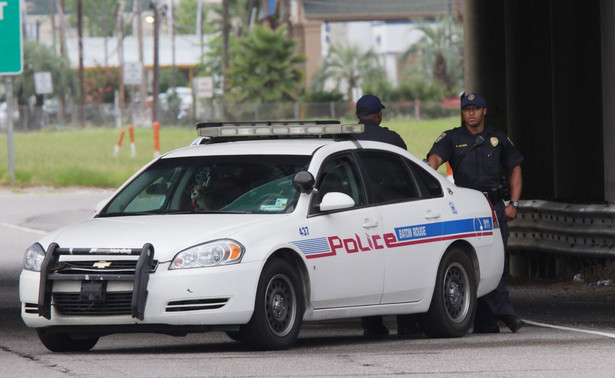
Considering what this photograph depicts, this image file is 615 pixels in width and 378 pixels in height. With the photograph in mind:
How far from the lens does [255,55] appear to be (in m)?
80.2

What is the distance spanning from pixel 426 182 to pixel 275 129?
125 cm

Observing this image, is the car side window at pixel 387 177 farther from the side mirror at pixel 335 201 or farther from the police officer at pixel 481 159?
the police officer at pixel 481 159

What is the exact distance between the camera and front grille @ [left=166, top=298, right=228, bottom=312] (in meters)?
9.34

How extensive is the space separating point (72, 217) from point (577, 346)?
62.2 ft

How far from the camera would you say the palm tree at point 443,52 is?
336 feet

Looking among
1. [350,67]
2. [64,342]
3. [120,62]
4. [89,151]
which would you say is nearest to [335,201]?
[64,342]

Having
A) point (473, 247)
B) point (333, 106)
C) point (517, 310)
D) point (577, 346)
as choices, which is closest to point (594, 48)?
point (517, 310)

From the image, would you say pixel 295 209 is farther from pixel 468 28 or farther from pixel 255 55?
pixel 255 55

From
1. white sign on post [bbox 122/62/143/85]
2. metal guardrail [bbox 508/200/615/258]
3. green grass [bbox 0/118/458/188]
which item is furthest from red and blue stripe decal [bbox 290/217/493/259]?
white sign on post [bbox 122/62/143/85]

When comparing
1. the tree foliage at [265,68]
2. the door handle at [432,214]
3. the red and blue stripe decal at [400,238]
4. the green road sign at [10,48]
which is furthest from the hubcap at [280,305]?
the tree foliage at [265,68]

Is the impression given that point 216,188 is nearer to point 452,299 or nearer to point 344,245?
point 344,245

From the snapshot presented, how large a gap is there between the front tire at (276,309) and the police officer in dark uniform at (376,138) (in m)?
1.68

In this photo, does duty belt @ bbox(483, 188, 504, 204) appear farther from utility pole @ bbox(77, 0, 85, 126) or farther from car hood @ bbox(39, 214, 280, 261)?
utility pole @ bbox(77, 0, 85, 126)

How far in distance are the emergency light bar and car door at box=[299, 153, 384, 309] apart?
26cm
